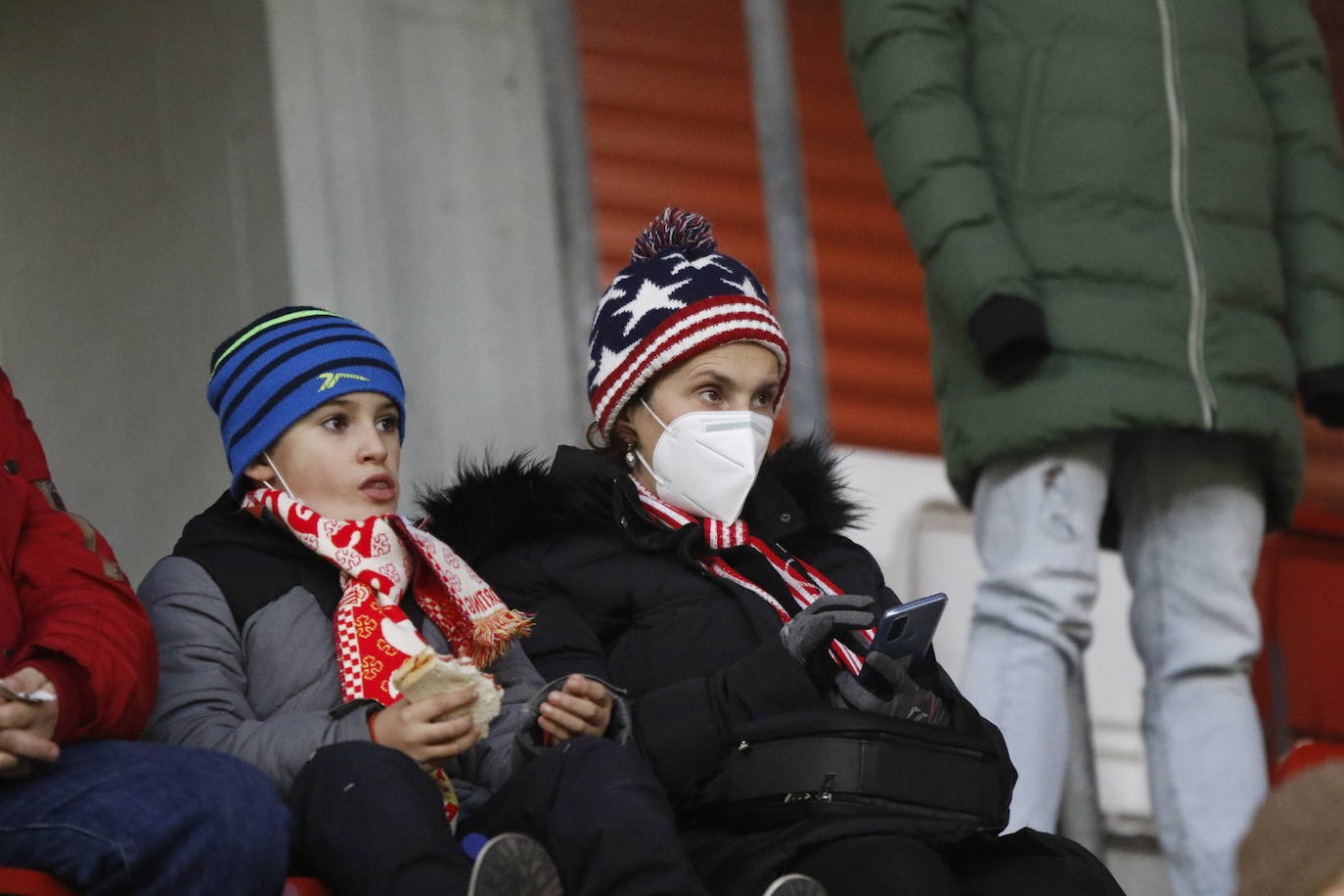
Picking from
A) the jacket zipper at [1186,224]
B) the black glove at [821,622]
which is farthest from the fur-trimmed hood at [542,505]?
the jacket zipper at [1186,224]

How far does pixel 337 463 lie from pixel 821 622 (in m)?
0.76

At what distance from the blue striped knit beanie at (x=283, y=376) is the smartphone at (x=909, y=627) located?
0.87 meters

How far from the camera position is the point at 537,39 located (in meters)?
5.82

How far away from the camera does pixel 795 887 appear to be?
108 inches

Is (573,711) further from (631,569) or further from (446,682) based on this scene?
(631,569)

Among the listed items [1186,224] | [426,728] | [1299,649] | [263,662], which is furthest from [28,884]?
[1299,649]

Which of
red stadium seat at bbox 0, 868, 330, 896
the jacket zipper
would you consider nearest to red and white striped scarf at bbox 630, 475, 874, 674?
the jacket zipper

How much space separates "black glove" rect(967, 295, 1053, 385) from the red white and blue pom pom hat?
1.73ft

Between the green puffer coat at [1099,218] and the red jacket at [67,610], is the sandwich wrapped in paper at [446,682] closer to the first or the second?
the red jacket at [67,610]

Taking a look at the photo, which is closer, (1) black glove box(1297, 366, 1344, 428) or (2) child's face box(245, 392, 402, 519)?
(2) child's face box(245, 392, 402, 519)

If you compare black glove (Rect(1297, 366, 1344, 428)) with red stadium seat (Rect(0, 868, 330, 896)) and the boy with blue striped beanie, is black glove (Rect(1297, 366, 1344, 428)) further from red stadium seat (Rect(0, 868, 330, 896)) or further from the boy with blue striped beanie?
red stadium seat (Rect(0, 868, 330, 896))

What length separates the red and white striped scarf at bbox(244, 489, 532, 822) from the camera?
3221 millimetres

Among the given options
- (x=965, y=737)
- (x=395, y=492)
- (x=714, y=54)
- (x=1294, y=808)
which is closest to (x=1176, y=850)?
(x=965, y=737)

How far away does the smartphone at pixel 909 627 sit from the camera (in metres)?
3.06
